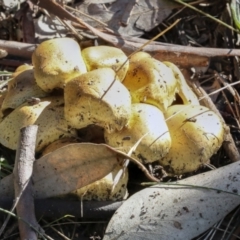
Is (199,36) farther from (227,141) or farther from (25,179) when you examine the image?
(25,179)

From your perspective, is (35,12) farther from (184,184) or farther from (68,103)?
(184,184)

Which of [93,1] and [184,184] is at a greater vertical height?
[93,1]

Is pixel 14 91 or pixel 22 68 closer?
pixel 14 91

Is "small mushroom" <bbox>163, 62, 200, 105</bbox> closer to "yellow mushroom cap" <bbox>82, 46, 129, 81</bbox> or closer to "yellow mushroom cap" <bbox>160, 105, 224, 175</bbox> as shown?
"yellow mushroom cap" <bbox>160, 105, 224, 175</bbox>

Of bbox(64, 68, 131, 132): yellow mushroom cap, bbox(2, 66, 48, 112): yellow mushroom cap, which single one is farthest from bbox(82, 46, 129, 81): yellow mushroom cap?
bbox(2, 66, 48, 112): yellow mushroom cap

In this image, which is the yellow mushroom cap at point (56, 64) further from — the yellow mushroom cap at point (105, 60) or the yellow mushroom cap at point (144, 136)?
the yellow mushroom cap at point (144, 136)

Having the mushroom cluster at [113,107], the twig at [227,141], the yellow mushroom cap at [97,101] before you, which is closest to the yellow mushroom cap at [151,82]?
the mushroom cluster at [113,107]

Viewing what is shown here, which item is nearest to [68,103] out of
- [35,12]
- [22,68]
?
[22,68]
